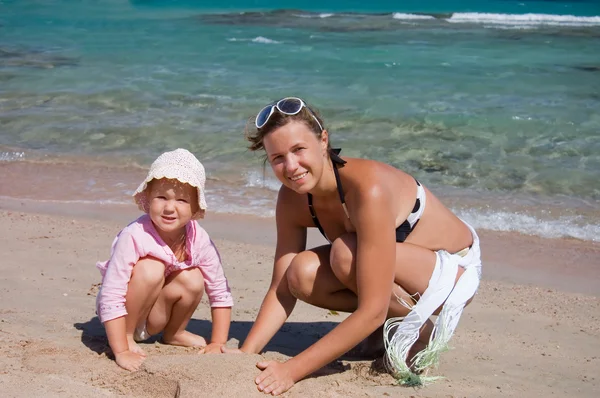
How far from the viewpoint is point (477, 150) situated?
7668 millimetres

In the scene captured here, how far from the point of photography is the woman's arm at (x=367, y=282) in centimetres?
286

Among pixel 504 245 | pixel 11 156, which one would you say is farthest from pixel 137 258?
pixel 11 156

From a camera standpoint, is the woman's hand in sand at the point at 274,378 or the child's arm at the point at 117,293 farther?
the child's arm at the point at 117,293

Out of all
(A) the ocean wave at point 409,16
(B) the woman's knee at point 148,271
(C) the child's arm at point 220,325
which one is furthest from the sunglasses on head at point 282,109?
(A) the ocean wave at point 409,16

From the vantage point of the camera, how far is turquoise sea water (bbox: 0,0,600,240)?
6.43 m

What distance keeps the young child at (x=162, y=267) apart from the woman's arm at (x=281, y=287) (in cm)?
14

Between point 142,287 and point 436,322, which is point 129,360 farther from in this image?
point 436,322

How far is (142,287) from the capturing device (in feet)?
10.0

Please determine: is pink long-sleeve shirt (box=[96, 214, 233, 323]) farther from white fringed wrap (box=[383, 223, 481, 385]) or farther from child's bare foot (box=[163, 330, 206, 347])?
white fringed wrap (box=[383, 223, 481, 385])

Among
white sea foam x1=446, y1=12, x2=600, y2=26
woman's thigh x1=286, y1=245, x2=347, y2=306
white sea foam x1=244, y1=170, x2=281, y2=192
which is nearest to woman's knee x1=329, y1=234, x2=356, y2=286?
woman's thigh x1=286, y1=245, x2=347, y2=306

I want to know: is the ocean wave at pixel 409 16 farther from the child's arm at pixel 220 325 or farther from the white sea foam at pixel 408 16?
the child's arm at pixel 220 325

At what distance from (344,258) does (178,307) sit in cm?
71

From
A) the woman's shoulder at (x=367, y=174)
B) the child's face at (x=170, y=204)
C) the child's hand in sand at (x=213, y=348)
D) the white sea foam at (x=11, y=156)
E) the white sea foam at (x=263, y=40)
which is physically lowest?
the white sea foam at (x=11, y=156)

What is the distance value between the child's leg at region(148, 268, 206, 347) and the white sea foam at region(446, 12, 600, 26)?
55.6 ft
